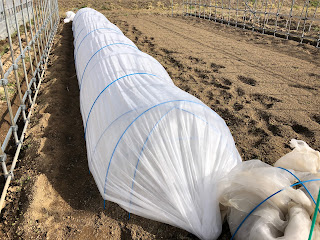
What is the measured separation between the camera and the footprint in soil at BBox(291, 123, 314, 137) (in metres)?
4.68

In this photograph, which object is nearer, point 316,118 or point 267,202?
point 267,202

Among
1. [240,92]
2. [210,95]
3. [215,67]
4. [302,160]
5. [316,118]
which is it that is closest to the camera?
[302,160]

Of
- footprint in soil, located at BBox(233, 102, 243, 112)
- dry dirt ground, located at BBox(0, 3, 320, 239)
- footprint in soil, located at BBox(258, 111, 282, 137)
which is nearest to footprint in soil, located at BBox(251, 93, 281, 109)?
dry dirt ground, located at BBox(0, 3, 320, 239)

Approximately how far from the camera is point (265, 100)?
5.84 metres

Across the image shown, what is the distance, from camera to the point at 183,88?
649 cm

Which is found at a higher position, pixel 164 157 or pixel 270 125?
pixel 164 157

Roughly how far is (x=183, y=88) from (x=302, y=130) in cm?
269

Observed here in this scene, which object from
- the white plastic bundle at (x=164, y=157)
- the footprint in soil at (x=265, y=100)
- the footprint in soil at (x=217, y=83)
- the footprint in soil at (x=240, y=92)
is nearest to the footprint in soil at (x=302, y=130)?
the footprint in soil at (x=265, y=100)

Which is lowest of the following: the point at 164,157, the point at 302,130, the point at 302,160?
the point at 302,130

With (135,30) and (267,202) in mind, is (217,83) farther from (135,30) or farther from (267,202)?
(135,30)

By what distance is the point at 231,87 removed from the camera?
253 inches

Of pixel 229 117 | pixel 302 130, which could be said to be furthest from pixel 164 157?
pixel 302 130

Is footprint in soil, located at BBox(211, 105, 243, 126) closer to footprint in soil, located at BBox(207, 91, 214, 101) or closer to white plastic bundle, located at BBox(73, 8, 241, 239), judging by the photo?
footprint in soil, located at BBox(207, 91, 214, 101)

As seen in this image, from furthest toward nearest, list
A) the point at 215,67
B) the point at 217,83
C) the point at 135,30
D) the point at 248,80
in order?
1. the point at 135,30
2. the point at 215,67
3. the point at 248,80
4. the point at 217,83
